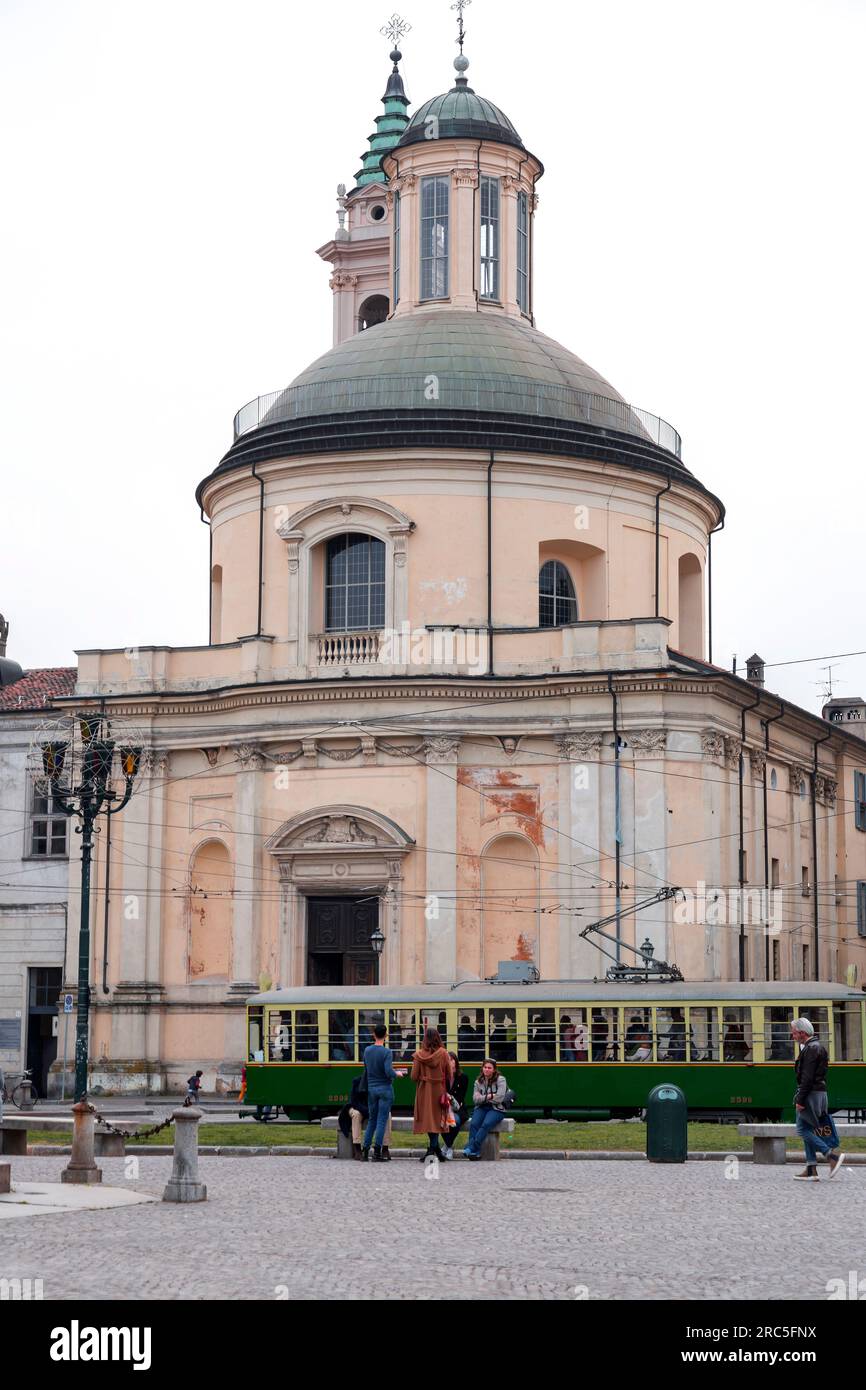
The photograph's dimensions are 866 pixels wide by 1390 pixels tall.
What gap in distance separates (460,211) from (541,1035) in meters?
26.7

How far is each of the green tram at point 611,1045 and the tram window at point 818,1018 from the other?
0.06 ft

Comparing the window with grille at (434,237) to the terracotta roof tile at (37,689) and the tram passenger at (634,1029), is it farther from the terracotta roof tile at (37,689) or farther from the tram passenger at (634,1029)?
the tram passenger at (634,1029)

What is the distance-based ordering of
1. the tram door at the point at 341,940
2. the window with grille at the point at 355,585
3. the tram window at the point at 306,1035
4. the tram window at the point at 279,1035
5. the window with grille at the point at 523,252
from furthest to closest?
the window with grille at the point at 523,252 → the window with grille at the point at 355,585 → the tram door at the point at 341,940 → the tram window at the point at 279,1035 → the tram window at the point at 306,1035

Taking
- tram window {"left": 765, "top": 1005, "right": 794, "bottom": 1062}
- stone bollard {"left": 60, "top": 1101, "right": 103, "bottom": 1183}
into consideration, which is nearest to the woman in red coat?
stone bollard {"left": 60, "top": 1101, "right": 103, "bottom": 1183}

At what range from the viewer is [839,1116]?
38781 millimetres

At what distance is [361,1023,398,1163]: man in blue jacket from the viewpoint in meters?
24.6

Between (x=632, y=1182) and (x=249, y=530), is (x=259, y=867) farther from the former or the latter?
(x=632, y=1182)

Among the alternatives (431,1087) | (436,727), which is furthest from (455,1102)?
(436,727)

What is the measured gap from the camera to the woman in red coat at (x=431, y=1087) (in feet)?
83.1

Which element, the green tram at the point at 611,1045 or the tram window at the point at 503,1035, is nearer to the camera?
the green tram at the point at 611,1045

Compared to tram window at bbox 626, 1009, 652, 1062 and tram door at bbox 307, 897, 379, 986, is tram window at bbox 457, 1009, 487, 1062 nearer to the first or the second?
tram window at bbox 626, 1009, 652, 1062

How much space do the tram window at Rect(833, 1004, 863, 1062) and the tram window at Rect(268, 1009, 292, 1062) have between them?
997cm

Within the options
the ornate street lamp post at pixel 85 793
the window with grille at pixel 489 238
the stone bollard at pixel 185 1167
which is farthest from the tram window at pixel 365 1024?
the window with grille at pixel 489 238
